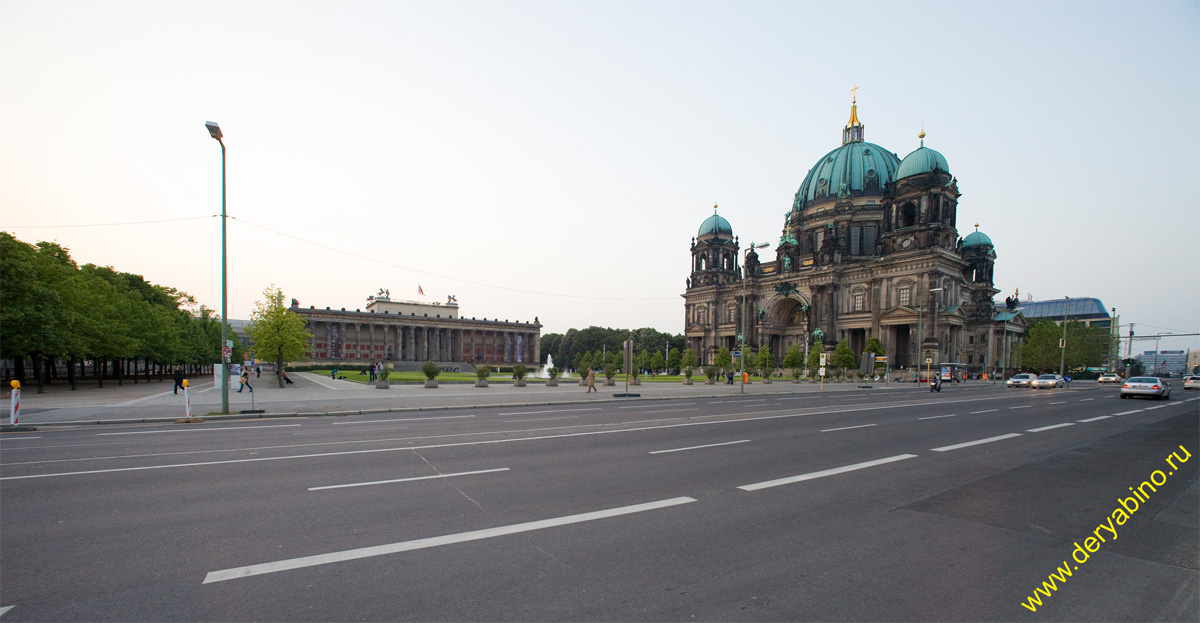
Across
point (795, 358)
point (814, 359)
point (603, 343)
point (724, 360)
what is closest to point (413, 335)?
point (603, 343)

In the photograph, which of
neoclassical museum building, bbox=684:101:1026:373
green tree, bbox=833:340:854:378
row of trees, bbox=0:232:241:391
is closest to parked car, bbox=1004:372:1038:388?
neoclassical museum building, bbox=684:101:1026:373

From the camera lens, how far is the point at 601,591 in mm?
4117

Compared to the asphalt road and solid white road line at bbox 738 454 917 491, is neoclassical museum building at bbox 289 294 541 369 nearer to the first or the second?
the asphalt road

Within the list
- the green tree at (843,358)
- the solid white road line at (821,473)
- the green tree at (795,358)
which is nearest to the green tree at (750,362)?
the green tree at (795,358)

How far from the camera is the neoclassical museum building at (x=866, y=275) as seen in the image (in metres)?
67.5

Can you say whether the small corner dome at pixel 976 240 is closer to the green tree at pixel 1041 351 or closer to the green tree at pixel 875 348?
the green tree at pixel 1041 351

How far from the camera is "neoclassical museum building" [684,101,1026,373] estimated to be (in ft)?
221

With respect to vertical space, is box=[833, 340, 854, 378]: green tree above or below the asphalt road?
below

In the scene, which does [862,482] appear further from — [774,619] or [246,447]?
[246,447]

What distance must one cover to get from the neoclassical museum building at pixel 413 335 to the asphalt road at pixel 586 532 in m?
91.7

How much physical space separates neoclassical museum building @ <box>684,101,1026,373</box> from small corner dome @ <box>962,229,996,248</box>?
0.24 meters

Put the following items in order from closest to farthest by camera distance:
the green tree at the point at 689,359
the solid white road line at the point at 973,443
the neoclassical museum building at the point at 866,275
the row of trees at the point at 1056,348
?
the solid white road line at the point at 973,443, the neoclassical museum building at the point at 866,275, the row of trees at the point at 1056,348, the green tree at the point at 689,359

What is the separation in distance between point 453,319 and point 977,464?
115 m

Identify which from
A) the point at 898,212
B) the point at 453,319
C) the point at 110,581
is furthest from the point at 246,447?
the point at 453,319
